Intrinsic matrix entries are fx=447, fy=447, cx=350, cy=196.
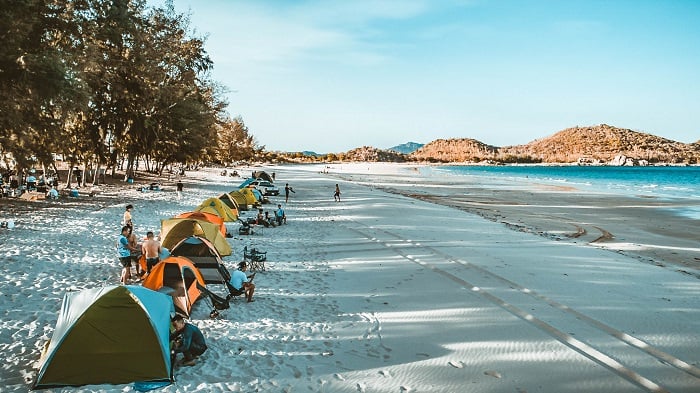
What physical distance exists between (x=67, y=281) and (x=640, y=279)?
15.3 meters

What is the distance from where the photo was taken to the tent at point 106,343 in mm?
6363

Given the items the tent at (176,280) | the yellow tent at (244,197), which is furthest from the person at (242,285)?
the yellow tent at (244,197)

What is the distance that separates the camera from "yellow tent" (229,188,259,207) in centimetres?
2664

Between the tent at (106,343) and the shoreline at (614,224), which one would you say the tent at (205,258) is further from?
the shoreline at (614,224)

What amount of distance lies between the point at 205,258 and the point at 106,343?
5355mm

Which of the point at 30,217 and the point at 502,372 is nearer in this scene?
the point at 502,372

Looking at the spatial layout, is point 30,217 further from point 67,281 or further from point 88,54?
point 67,281

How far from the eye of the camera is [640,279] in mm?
12891

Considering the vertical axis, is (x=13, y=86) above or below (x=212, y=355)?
above

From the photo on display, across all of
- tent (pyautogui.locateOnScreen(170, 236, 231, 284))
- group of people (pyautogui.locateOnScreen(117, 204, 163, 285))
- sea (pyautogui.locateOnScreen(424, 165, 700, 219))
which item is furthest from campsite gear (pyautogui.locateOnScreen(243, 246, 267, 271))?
sea (pyautogui.locateOnScreen(424, 165, 700, 219))

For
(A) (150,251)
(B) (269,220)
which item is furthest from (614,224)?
(A) (150,251)

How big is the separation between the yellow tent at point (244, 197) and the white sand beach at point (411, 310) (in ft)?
22.8

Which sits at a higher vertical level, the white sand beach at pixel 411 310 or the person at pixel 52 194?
the person at pixel 52 194

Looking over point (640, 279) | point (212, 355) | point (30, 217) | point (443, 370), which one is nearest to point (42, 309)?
point (212, 355)
